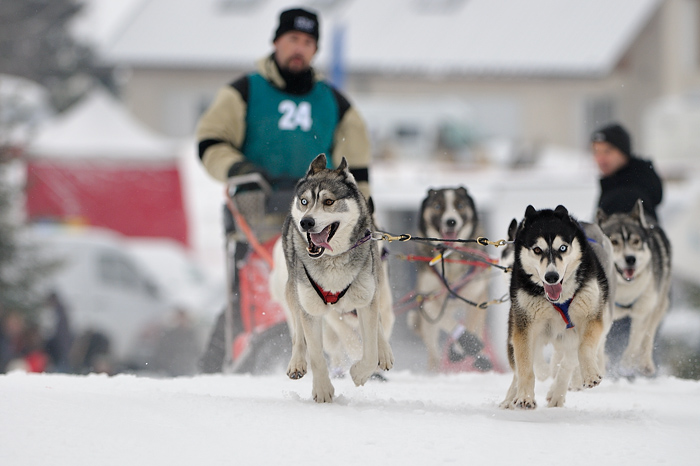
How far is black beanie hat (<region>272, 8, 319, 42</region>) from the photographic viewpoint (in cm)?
473

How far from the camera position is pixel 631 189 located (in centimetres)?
496

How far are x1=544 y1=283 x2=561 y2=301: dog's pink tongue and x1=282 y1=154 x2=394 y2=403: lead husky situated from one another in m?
0.64

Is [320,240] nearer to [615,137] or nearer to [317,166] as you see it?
[317,166]

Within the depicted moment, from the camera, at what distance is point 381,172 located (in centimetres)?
1419

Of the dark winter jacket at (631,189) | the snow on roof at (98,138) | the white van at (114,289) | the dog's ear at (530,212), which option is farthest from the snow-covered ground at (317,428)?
the snow on roof at (98,138)

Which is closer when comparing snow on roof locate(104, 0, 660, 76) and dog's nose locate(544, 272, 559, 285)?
dog's nose locate(544, 272, 559, 285)

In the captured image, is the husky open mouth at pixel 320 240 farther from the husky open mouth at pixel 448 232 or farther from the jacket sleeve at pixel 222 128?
the jacket sleeve at pixel 222 128

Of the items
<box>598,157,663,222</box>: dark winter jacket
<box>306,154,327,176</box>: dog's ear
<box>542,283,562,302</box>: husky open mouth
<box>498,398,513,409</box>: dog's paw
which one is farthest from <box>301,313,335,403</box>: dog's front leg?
<box>598,157,663,222</box>: dark winter jacket

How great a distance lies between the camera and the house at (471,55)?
70.7 feet

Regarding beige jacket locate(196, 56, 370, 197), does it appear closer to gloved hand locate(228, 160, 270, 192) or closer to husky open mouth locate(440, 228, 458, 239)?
gloved hand locate(228, 160, 270, 192)

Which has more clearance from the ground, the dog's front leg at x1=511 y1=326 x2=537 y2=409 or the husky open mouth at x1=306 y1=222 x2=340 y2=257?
the husky open mouth at x1=306 y1=222 x2=340 y2=257

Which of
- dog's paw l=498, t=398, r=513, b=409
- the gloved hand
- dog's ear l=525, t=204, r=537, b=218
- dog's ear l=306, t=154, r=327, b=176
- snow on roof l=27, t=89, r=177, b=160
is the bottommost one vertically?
dog's paw l=498, t=398, r=513, b=409

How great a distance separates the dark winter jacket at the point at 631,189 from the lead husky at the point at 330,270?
1.87 m

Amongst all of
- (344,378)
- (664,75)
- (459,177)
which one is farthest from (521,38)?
(344,378)
